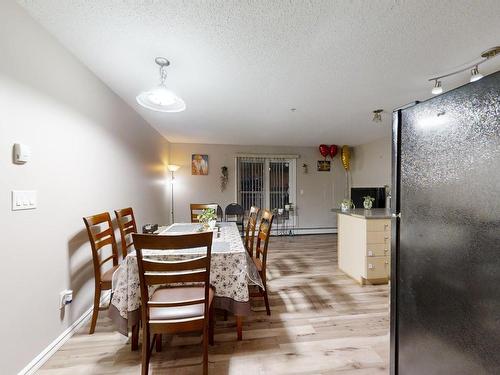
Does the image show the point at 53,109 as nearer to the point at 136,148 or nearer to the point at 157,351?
the point at 136,148

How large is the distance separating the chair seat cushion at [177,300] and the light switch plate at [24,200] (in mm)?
1041

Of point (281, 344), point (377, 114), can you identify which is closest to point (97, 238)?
point (281, 344)

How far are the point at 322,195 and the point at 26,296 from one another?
19.0 ft

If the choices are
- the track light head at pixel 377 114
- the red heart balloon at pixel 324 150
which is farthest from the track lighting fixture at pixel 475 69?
the red heart balloon at pixel 324 150

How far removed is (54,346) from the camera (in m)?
1.68

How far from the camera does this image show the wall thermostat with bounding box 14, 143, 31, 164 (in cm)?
140

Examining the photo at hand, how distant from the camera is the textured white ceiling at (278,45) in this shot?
142 centimetres

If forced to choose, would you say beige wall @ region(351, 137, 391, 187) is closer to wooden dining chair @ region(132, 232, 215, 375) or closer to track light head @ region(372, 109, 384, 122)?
track light head @ region(372, 109, 384, 122)

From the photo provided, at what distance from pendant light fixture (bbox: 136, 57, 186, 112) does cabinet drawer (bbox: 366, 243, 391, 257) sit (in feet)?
9.19

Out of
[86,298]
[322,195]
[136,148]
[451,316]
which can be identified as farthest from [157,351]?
[322,195]

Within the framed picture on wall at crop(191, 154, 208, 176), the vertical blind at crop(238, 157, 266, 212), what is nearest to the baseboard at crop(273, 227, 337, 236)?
the vertical blind at crop(238, 157, 266, 212)

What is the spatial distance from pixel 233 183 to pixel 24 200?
14.7ft

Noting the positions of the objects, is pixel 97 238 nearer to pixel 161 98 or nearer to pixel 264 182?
pixel 161 98

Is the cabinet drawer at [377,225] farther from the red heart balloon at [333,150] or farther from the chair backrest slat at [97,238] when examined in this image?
the red heart balloon at [333,150]
